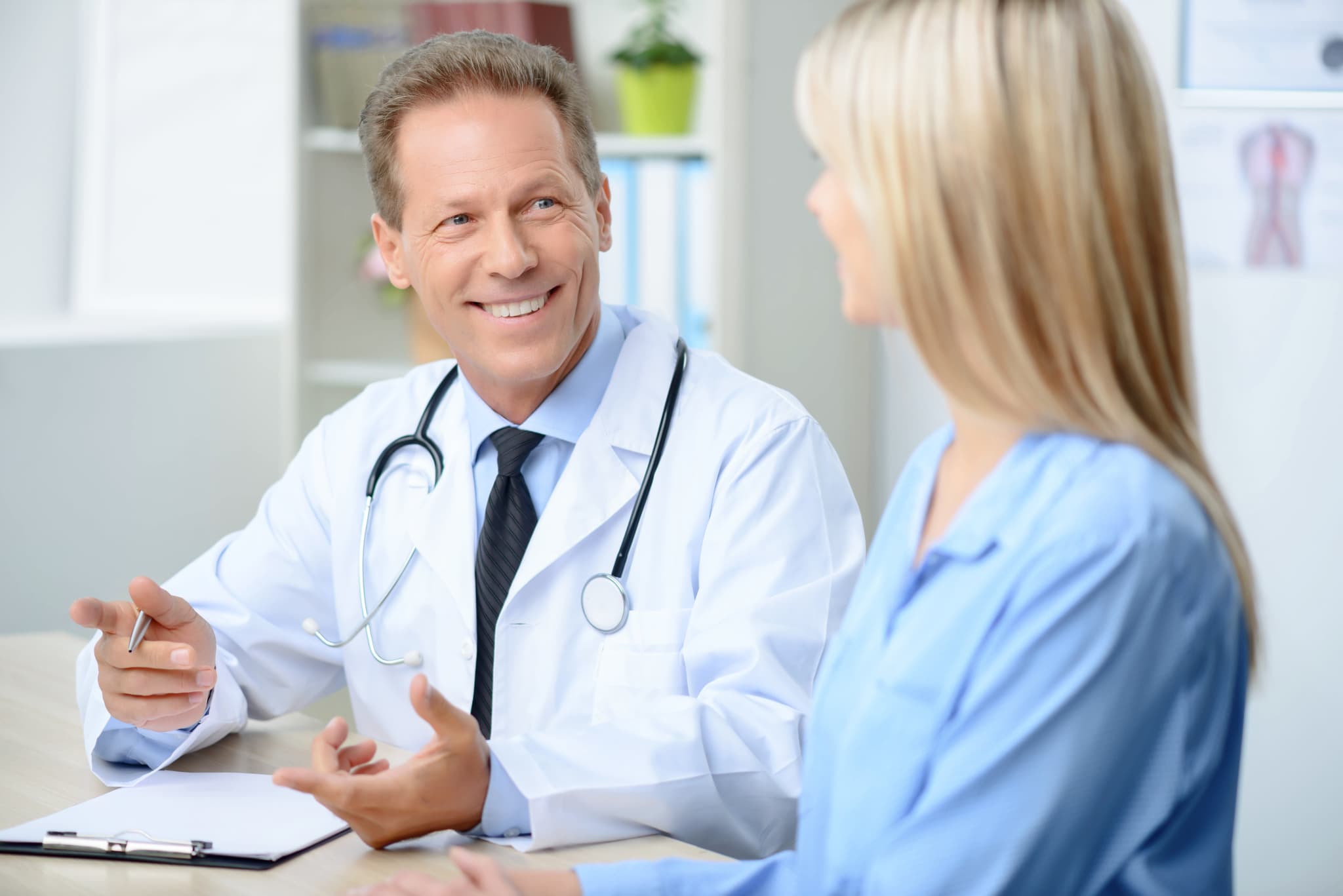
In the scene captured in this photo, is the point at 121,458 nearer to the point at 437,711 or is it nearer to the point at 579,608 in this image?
the point at 579,608

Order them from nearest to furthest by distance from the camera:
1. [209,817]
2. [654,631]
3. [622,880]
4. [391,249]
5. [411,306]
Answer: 1. [622,880]
2. [209,817]
3. [654,631]
4. [391,249]
5. [411,306]

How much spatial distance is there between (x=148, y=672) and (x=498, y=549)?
383 mm

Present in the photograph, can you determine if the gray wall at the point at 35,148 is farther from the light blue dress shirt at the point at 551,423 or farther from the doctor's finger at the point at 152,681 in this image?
the doctor's finger at the point at 152,681

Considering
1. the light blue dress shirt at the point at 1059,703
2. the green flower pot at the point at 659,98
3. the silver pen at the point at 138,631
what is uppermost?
the green flower pot at the point at 659,98

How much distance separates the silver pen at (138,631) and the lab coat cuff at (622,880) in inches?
22.7

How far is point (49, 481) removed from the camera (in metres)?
2.59

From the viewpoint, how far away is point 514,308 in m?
Result: 1.50

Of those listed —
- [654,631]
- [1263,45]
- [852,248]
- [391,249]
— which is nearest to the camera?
[852,248]

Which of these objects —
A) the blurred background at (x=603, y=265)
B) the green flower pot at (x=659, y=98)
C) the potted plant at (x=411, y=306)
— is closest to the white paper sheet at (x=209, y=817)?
the blurred background at (x=603, y=265)

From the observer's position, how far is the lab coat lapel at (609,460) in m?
1.40

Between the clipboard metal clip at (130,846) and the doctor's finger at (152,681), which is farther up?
the doctor's finger at (152,681)

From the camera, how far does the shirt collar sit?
1504mm

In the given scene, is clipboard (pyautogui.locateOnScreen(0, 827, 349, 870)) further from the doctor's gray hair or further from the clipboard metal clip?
the doctor's gray hair

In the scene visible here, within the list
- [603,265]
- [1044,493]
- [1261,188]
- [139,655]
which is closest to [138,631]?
[139,655]
